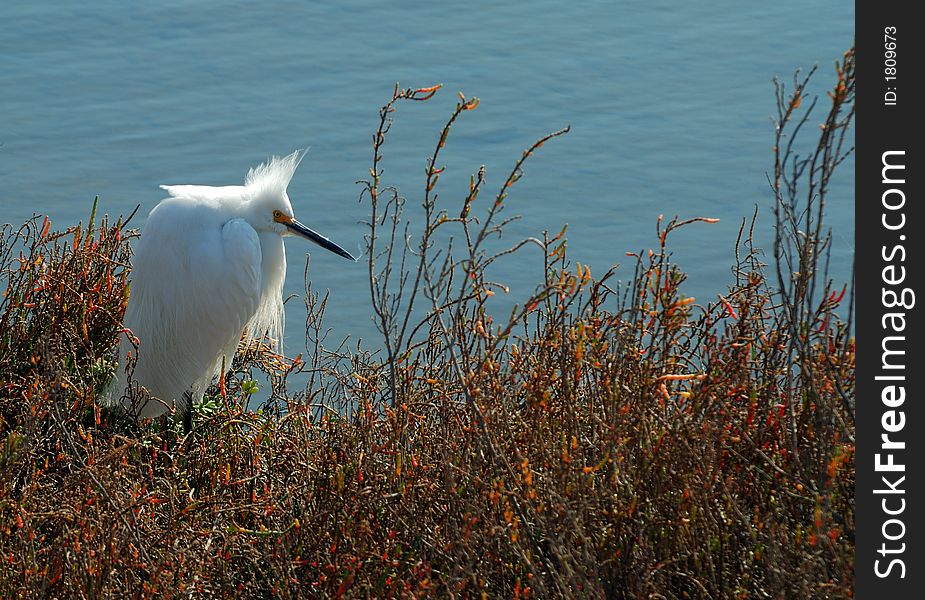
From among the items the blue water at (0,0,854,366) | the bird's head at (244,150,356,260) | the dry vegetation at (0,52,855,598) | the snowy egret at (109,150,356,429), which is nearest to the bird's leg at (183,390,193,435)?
the snowy egret at (109,150,356,429)

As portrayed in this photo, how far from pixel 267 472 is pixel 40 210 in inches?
139

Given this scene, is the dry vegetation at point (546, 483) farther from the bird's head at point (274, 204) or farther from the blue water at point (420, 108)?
the blue water at point (420, 108)

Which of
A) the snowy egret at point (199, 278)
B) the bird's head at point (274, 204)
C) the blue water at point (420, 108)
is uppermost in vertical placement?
A: the blue water at point (420, 108)

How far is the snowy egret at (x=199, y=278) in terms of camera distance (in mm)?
3752

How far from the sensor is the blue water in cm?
589

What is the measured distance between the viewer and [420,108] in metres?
7.00

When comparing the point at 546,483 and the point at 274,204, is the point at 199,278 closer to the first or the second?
the point at 274,204

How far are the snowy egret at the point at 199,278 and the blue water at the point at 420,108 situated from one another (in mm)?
1233

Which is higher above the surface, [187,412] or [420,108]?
[420,108]

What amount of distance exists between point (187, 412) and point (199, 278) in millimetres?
437

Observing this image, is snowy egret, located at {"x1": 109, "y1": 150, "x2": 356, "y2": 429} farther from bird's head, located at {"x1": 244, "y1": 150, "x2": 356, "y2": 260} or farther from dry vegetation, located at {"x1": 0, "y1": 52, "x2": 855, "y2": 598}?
dry vegetation, located at {"x1": 0, "y1": 52, "x2": 855, "y2": 598}

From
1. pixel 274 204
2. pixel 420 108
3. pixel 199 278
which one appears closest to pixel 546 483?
pixel 199 278

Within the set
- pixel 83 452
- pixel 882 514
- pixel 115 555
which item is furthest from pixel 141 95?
pixel 882 514

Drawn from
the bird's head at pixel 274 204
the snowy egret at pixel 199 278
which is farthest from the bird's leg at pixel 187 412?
the bird's head at pixel 274 204
